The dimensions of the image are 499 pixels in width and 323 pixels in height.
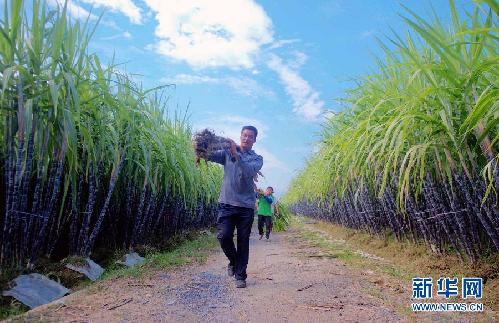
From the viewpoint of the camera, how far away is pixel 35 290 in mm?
2576

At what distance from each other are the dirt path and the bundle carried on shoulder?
104 centimetres

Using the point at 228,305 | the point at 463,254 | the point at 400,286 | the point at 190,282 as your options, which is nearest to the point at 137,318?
the point at 228,305

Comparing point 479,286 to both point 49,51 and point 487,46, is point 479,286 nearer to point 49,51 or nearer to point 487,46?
point 487,46

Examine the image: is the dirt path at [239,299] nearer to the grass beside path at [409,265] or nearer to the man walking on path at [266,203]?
the grass beside path at [409,265]

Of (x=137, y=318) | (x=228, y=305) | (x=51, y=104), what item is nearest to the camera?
(x=137, y=318)

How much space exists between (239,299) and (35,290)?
1.34 metres

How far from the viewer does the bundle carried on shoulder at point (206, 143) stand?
10.3ft

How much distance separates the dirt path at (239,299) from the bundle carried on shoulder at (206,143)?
1042mm

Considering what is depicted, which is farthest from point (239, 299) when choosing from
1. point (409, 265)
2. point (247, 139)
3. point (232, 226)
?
point (409, 265)

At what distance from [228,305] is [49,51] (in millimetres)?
2173

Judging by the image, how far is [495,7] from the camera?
174 cm

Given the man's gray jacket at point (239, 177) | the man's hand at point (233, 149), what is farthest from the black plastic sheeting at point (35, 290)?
the man's hand at point (233, 149)

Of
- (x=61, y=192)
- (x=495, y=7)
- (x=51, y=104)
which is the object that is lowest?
(x=61, y=192)

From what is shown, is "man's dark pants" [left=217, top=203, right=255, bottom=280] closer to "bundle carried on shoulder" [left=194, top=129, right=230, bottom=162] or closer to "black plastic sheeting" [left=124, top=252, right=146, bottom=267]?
"bundle carried on shoulder" [left=194, top=129, right=230, bottom=162]
